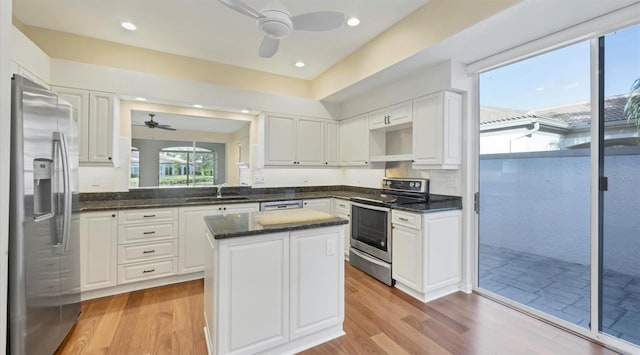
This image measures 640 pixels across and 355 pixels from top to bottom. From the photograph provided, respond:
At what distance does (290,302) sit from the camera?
197 centimetres

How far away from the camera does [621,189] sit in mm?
2059

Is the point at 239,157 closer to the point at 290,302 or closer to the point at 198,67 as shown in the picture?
the point at 198,67

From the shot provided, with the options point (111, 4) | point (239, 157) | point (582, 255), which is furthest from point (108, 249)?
point (582, 255)

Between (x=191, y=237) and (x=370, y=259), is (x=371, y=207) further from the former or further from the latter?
(x=191, y=237)

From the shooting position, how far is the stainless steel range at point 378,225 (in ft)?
10.5

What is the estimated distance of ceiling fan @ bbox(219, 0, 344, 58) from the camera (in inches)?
68.7

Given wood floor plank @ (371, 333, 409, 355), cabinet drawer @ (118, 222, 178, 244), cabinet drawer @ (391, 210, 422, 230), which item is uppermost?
cabinet drawer @ (391, 210, 422, 230)

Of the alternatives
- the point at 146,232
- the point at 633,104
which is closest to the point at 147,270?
the point at 146,232

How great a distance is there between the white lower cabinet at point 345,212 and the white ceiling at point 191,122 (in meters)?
2.01

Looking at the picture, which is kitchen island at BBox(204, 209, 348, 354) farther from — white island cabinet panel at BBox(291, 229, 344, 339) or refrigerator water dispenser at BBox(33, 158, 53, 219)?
refrigerator water dispenser at BBox(33, 158, 53, 219)

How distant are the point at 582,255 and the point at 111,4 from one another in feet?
16.2

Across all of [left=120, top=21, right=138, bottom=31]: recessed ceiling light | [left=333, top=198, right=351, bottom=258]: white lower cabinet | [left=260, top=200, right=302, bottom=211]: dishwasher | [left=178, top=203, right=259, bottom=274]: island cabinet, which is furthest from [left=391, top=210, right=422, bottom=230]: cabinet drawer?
[left=120, top=21, right=138, bottom=31]: recessed ceiling light

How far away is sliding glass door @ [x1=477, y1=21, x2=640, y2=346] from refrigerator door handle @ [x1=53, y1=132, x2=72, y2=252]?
391 centimetres

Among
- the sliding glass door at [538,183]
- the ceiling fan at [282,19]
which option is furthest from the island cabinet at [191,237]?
the sliding glass door at [538,183]
